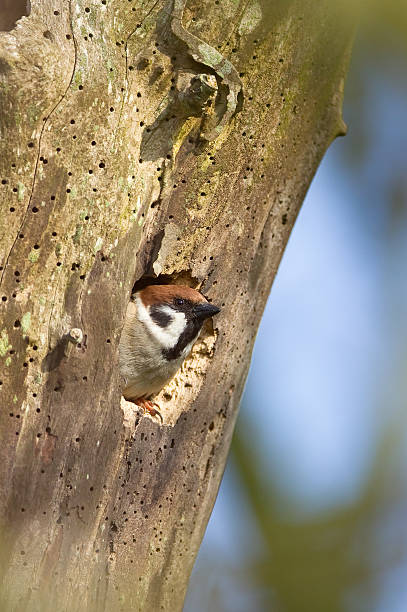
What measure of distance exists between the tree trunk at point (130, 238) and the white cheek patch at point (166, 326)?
0.14 metres

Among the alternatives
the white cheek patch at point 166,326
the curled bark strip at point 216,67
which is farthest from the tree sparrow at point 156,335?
the curled bark strip at point 216,67

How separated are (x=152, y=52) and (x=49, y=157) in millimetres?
606

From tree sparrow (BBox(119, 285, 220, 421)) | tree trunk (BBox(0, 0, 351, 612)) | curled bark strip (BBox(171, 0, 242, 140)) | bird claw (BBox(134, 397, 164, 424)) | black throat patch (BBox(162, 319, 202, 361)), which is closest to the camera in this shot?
tree trunk (BBox(0, 0, 351, 612))

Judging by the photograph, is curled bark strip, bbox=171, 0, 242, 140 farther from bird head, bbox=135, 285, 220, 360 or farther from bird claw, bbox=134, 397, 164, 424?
bird claw, bbox=134, 397, 164, 424

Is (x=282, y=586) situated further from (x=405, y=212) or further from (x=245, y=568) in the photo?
(x=405, y=212)

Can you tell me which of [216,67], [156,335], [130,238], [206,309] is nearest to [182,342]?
[156,335]

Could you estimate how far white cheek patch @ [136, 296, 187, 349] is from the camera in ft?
12.8

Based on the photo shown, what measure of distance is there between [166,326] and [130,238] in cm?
84

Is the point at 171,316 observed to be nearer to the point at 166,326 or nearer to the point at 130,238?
the point at 166,326

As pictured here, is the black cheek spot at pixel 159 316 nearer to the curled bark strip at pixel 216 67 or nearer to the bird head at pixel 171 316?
the bird head at pixel 171 316

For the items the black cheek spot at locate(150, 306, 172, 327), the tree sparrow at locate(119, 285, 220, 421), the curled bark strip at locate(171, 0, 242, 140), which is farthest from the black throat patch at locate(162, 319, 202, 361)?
the curled bark strip at locate(171, 0, 242, 140)

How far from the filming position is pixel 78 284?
10.2 feet

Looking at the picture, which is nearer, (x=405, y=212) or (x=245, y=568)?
(x=245, y=568)

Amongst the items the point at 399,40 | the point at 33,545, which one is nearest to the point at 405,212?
the point at 399,40
